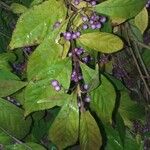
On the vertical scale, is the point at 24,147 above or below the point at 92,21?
below

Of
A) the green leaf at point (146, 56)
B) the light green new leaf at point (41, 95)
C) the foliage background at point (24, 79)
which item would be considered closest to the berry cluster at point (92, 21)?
the light green new leaf at point (41, 95)

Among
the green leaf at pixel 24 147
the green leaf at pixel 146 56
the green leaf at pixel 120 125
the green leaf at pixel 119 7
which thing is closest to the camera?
the green leaf at pixel 119 7

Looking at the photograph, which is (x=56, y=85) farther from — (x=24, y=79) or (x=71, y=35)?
(x=24, y=79)

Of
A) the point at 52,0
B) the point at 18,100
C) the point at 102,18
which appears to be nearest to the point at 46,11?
the point at 52,0

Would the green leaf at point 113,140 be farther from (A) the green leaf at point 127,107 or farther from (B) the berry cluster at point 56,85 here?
(B) the berry cluster at point 56,85

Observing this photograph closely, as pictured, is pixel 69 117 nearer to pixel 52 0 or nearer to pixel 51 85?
pixel 51 85

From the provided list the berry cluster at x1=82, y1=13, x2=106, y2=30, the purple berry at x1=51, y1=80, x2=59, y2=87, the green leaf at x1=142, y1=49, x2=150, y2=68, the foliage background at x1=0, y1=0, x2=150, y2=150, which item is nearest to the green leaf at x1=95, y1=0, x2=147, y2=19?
the berry cluster at x1=82, y1=13, x2=106, y2=30

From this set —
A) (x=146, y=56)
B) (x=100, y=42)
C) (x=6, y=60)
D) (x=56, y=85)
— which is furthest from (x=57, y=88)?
(x=146, y=56)
